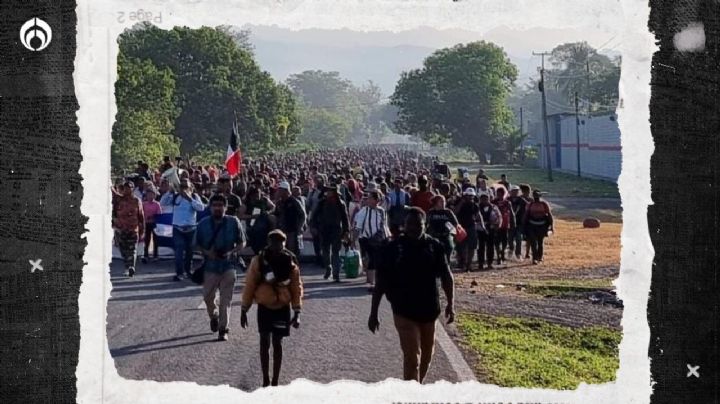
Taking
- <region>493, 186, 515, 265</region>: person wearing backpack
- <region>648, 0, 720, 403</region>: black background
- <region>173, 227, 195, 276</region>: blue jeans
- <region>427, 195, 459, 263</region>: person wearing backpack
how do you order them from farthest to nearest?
1. <region>493, 186, 515, 265</region>: person wearing backpack
2. <region>173, 227, 195, 276</region>: blue jeans
3. <region>427, 195, 459, 263</region>: person wearing backpack
4. <region>648, 0, 720, 403</region>: black background

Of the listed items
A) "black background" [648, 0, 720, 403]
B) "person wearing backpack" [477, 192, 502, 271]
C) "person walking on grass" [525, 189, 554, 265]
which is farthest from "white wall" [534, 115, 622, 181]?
"black background" [648, 0, 720, 403]

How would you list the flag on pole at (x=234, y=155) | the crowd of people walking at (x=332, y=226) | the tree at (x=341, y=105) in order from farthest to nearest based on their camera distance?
the flag on pole at (x=234, y=155) → the tree at (x=341, y=105) → the crowd of people walking at (x=332, y=226)

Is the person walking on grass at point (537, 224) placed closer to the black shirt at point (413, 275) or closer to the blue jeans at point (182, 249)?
the blue jeans at point (182, 249)

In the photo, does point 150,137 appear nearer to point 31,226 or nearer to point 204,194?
point 31,226

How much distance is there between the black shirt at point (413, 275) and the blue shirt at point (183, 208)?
452cm

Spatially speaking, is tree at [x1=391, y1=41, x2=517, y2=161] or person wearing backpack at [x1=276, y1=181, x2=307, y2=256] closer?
tree at [x1=391, y1=41, x2=517, y2=161]

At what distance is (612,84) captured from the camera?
534cm

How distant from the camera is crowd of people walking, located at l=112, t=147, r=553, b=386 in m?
5.73

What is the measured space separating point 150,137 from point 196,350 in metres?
1.88

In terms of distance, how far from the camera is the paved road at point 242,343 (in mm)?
5586

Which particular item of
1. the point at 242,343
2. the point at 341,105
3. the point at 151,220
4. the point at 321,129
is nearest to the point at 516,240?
the point at 321,129

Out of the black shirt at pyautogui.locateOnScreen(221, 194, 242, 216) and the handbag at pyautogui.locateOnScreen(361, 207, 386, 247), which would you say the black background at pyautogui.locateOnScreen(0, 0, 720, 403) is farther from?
the handbag at pyautogui.locateOnScreen(361, 207, 386, 247)

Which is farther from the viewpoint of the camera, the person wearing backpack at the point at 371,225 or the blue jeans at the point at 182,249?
the blue jeans at the point at 182,249

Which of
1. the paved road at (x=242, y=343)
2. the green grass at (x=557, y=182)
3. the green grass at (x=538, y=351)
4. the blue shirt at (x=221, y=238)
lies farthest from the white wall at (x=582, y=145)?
the blue shirt at (x=221, y=238)
